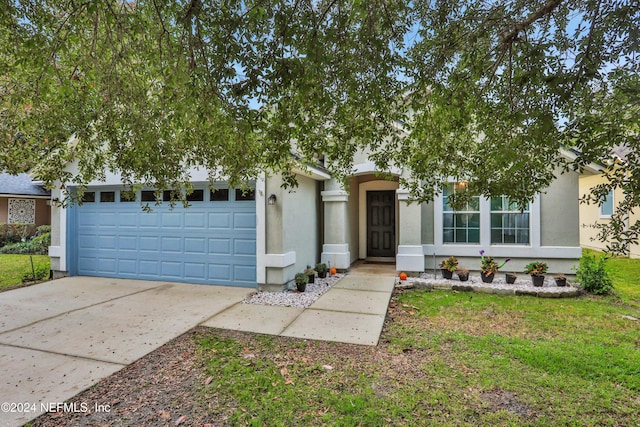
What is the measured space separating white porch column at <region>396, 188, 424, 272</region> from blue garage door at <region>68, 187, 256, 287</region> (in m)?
3.89

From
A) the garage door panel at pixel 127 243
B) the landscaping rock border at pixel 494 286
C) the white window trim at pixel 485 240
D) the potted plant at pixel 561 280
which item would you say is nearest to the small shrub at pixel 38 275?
the garage door panel at pixel 127 243

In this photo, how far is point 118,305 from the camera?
21.1 feet

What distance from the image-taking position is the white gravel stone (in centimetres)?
659

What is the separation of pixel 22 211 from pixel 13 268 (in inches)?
325

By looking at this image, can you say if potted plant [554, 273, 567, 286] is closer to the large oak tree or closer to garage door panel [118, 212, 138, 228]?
the large oak tree

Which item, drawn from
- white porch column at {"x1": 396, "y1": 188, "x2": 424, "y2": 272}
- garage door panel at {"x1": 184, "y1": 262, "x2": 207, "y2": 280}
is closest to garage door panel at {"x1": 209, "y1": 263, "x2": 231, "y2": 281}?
garage door panel at {"x1": 184, "y1": 262, "x2": 207, "y2": 280}

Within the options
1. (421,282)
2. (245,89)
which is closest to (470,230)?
(421,282)

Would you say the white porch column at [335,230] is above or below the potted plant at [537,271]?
above

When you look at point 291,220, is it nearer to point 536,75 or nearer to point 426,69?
point 426,69

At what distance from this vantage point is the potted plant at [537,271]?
7723mm

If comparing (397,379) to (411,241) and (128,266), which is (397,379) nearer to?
(411,241)

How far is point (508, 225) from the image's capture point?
8727mm

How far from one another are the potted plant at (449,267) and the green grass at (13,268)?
10.8 meters

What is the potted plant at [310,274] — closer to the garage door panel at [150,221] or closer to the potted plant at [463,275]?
the potted plant at [463,275]
